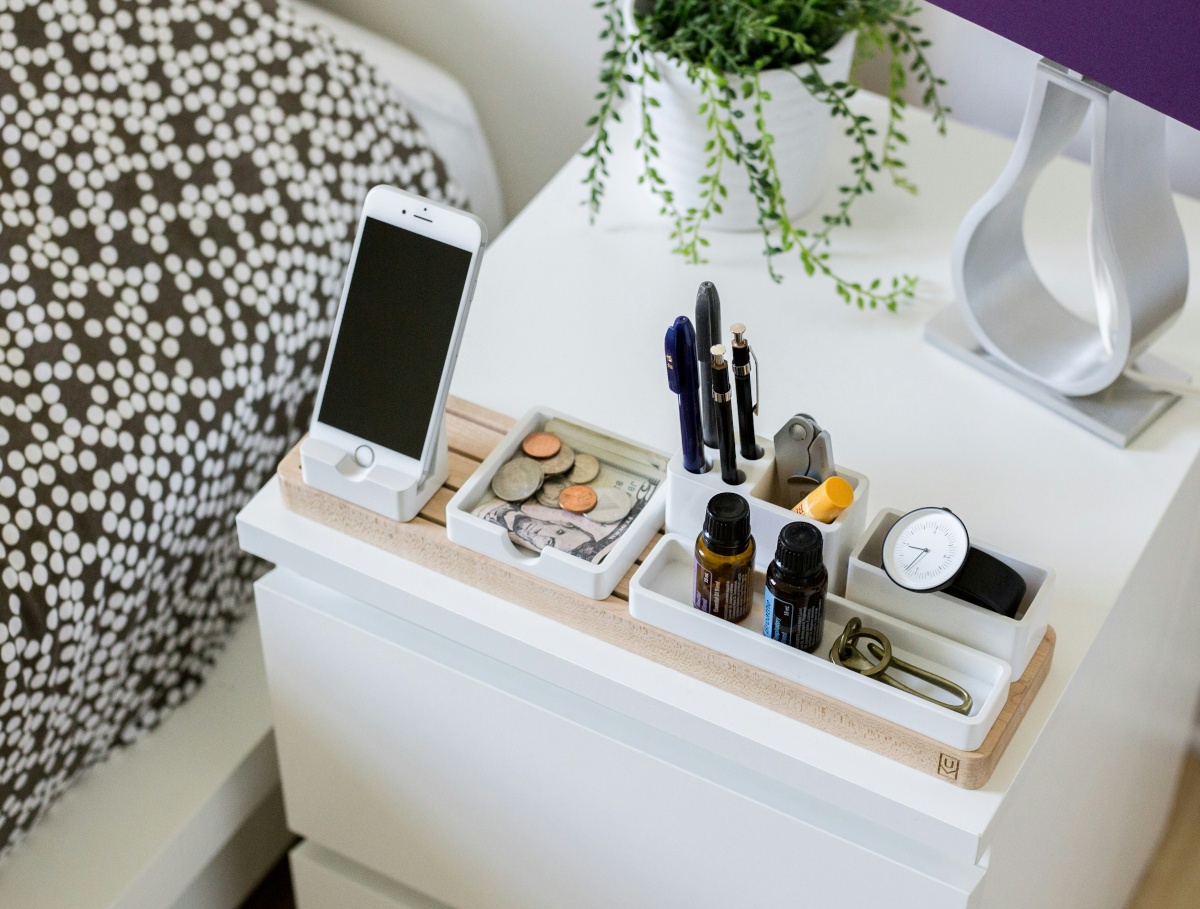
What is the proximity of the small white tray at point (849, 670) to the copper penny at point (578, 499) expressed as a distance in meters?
0.05

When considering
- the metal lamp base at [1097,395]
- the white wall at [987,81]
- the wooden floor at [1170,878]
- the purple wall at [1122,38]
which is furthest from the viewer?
the wooden floor at [1170,878]

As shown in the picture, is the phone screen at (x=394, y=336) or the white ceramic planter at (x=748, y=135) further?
the white ceramic planter at (x=748, y=135)

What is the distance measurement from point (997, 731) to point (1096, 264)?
335 mm

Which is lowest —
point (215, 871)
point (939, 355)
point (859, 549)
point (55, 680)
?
point (215, 871)

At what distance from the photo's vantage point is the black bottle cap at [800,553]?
598 mm

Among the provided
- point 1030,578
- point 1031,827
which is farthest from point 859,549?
point 1031,827

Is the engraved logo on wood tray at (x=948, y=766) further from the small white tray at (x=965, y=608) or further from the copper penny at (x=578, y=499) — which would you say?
the copper penny at (x=578, y=499)

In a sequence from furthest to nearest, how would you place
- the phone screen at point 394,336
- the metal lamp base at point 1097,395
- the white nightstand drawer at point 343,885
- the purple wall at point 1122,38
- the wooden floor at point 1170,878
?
the wooden floor at point 1170,878 < the white nightstand drawer at point 343,885 < the metal lamp base at point 1097,395 < the phone screen at point 394,336 < the purple wall at point 1122,38

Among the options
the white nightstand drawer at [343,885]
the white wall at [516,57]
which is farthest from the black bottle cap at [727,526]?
the white wall at [516,57]

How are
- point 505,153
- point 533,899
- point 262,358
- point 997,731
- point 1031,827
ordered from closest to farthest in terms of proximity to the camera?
point 997,731
point 1031,827
point 533,899
point 262,358
point 505,153

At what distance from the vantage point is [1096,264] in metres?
0.81

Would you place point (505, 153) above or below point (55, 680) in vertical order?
above

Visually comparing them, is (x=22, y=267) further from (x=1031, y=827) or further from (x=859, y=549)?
(x=1031, y=827)

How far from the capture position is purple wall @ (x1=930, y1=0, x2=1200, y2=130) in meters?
0.59
